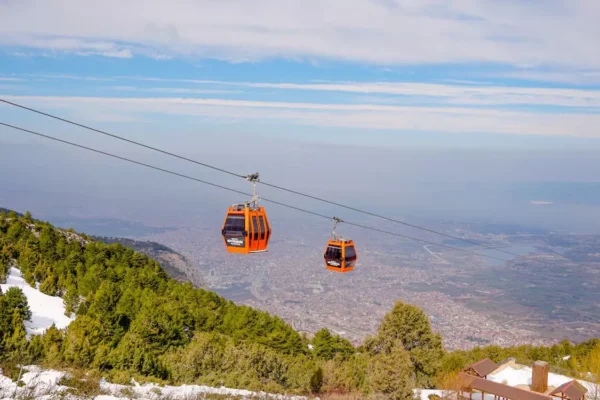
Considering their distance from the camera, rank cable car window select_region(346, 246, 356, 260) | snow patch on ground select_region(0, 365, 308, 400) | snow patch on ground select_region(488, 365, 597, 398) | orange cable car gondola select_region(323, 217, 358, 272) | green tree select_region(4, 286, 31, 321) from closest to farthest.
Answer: snow patch on ground select_region(0, 365, 308, 400) < green tree select_region(4, 286, 31, 321) < orange cable car gondola select_region(323, 217, 358, 272) < cable car window select_region(346, 246, 356, 260) < snow patch on ground select_region(488, 365, 597, 398)

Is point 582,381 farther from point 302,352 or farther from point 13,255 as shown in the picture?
point 13,255

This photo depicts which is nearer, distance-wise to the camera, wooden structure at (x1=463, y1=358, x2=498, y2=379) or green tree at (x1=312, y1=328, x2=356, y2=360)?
wooden structure at (x1=463, y1=358, x2=498, y2=379)

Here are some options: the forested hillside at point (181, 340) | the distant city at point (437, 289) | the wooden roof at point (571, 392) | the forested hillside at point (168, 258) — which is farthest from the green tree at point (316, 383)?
the forested hillside at point (168, 258)

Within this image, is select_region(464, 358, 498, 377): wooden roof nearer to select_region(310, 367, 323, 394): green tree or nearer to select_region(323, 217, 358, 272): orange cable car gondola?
select_region(323, 217, 358, 272): orange cable car gondola

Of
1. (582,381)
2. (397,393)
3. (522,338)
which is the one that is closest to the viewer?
(397,393)

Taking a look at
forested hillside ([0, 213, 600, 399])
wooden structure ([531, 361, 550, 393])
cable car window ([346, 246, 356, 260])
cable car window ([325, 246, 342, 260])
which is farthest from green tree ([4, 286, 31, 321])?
wooden structure ([531, 361, 550, 393])

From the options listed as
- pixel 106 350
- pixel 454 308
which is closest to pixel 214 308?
pixel 106 350
